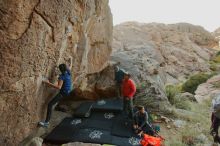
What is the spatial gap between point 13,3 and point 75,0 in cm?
232

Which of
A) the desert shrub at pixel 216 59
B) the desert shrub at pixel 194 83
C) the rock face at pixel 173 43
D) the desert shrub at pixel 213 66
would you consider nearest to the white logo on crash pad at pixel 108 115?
the rock face at pixel 173 43

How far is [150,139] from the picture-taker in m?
9.10

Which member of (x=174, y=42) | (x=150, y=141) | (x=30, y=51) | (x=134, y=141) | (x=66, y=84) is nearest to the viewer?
(x=30, y=51)

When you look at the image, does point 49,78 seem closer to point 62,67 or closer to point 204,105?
point 62,67

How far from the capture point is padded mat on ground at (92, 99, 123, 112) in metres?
11.0

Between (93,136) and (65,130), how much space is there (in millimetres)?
1071

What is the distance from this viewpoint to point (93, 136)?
30.9ft

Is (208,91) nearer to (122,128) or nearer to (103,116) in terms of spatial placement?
(103,116)

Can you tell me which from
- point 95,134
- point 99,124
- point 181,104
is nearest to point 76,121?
point 99,124

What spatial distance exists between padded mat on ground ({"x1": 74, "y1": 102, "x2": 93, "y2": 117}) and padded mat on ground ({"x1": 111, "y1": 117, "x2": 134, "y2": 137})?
1079 millimetres

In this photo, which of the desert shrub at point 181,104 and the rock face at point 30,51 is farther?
the desert shrub at point 181,104

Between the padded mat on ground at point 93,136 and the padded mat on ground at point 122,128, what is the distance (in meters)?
0.29

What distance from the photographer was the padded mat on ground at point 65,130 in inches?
373

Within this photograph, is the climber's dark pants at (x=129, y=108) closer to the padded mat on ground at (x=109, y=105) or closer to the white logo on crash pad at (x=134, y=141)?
the padded mat on ground at (x=109, y=105)
